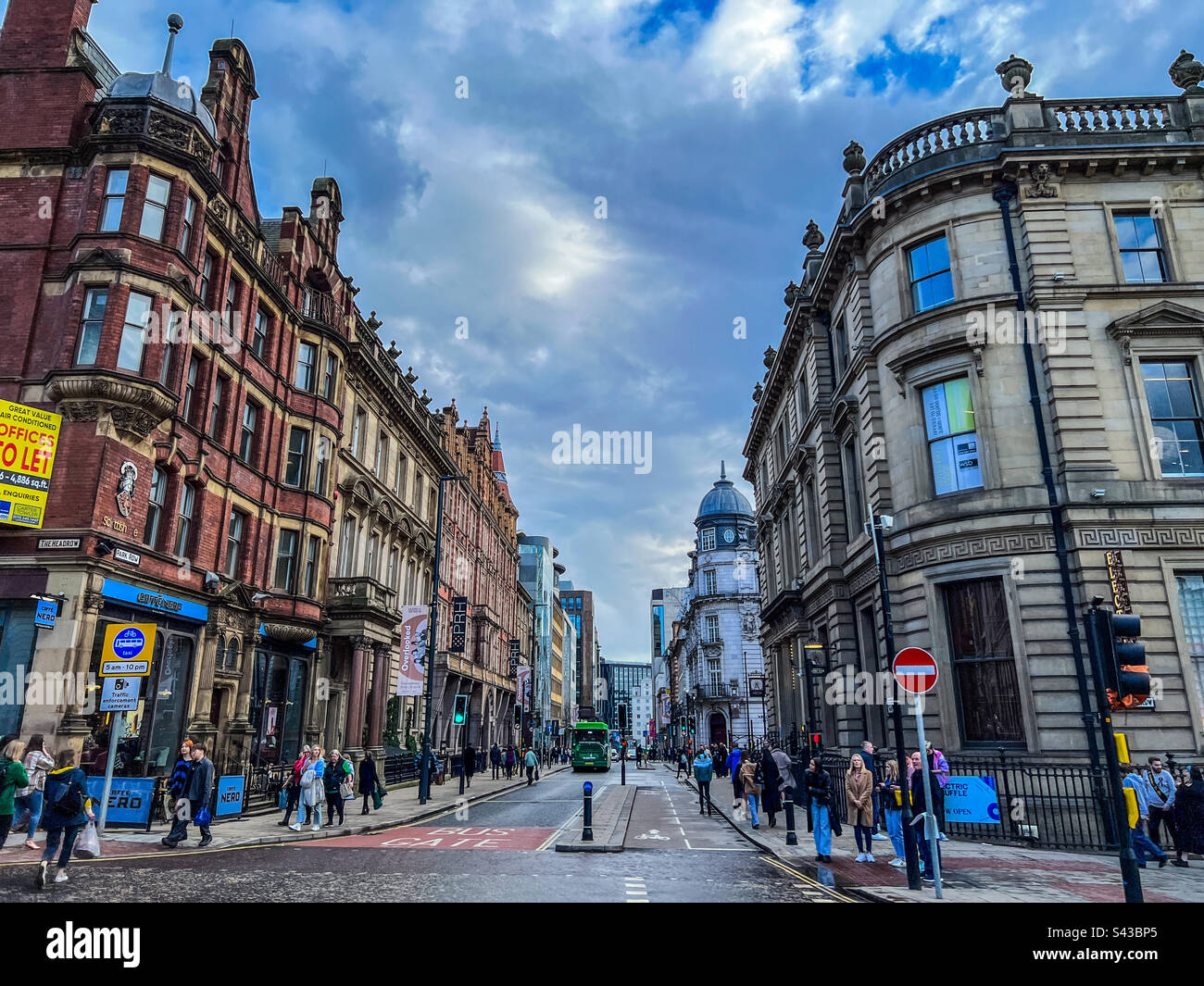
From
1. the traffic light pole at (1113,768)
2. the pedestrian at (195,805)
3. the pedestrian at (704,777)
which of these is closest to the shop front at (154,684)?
the pedestrian at (195,805)

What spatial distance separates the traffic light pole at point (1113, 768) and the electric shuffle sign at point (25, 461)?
801 inches

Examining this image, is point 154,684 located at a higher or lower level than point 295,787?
higher

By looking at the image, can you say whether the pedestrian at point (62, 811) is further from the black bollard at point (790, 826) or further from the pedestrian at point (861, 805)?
the black bollard at point (790, 826)

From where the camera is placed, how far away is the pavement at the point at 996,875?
10391 millimetres

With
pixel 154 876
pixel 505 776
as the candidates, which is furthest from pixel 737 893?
pixel 505 776

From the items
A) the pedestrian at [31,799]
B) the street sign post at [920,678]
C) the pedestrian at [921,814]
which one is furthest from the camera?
the pedestrian at [31,799]

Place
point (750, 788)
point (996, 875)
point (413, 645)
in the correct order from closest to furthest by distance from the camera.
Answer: point (996, 875) < point (750, 788) < point (413, 645)

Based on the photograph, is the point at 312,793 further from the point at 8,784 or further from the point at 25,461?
the point at 25,461

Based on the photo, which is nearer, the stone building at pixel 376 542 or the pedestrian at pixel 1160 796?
the pedestrian at pixel 1160 796

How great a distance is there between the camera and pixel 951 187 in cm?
2103

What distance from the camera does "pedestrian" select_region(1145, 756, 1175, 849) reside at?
566 inches

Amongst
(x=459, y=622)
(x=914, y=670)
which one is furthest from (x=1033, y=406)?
(x=459, y=622)

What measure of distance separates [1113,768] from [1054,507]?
1076cm

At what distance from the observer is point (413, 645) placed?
31297 millimetres
